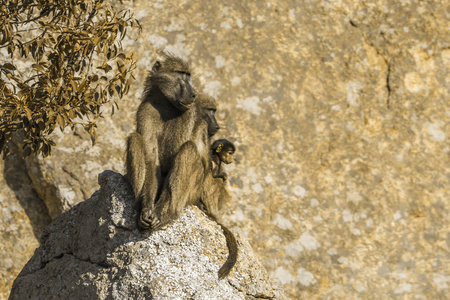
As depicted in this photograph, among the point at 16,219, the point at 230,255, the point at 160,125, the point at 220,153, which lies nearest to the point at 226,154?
the point at 220,153

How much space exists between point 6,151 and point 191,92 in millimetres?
1717

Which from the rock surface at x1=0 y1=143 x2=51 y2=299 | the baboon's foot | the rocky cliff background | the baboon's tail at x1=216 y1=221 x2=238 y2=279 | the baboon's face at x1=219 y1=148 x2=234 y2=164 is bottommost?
the rock surface at x1=0 y1=143 x2=51 y2=299

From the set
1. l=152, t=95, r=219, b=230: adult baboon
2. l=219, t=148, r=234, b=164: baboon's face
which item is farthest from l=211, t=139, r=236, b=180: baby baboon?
l=152, t=95, r=219, b=230: adult baboon

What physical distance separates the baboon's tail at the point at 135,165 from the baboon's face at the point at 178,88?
483 mm

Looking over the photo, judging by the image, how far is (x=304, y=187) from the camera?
6.96 m

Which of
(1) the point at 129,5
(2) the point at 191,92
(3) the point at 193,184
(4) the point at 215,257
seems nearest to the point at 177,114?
(2) the point at 191,92

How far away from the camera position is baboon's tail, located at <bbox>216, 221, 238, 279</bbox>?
424cm

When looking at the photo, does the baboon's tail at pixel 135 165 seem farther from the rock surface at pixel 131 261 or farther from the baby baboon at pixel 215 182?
the baby baboon at pixel 215 182

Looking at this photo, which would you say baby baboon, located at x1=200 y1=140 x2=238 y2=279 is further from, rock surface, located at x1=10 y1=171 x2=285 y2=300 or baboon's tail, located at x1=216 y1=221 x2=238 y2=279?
rock surface, located at x1=10 y1=171 x2=285 y2=300

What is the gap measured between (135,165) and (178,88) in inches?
29.3

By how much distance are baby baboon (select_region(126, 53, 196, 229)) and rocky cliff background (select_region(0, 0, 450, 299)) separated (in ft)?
6.18

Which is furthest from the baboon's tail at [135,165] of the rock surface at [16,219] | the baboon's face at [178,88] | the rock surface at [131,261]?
the rock surface at [16,219]

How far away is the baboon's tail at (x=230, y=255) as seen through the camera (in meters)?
4.24

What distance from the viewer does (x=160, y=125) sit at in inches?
192
